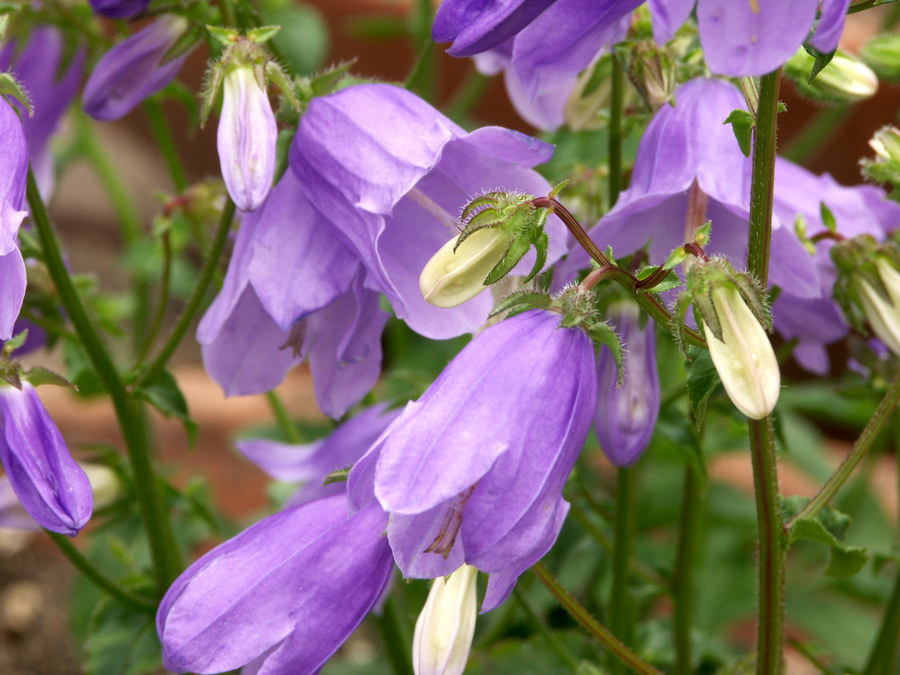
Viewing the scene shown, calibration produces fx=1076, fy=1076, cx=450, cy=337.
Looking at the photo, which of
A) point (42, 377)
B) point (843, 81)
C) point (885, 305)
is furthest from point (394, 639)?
point (843, 81)

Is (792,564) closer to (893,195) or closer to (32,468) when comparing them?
(893,195)

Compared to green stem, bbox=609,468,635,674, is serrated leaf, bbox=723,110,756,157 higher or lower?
higher

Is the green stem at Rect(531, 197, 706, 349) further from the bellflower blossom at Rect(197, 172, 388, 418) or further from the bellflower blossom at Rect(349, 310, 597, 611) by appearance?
the bellflower blossom at Rect(197, 172, 388, 418)

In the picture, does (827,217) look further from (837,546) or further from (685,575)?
(685,575)

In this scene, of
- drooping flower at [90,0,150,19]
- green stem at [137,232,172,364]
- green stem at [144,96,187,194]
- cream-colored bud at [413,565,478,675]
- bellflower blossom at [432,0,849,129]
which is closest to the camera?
bellflower blossom at [432,0,849,129]

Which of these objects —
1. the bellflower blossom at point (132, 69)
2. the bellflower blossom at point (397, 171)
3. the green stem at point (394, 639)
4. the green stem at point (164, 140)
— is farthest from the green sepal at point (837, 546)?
the green stem at point (164, 140)

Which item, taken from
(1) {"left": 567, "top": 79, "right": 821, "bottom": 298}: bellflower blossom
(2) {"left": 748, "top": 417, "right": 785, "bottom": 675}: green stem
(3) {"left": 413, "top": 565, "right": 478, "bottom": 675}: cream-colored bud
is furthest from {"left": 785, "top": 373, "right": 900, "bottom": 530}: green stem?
(3) {"left": 413, "top": 565, "right": 478, "bottom": 675}: cream-colored bud
